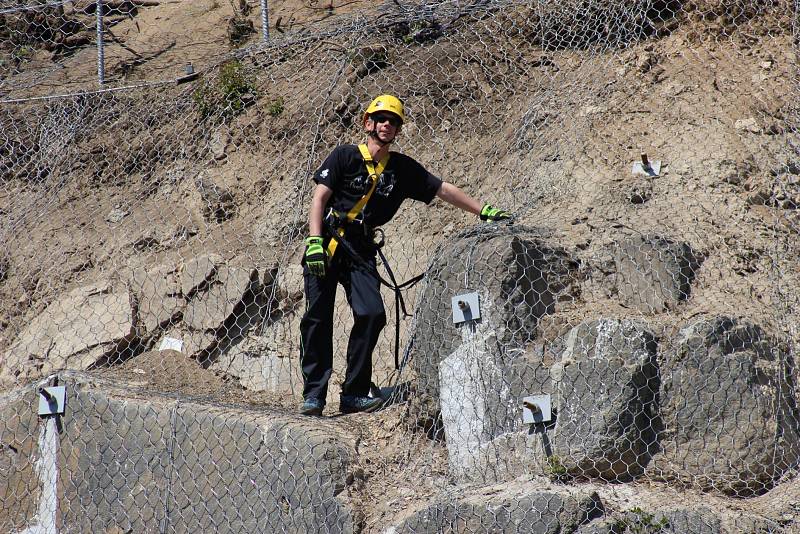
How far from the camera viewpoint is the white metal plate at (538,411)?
4941 millimetres

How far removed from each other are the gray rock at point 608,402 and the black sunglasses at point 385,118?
151 cm

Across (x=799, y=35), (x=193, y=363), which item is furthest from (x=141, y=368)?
(x=799, y=35)

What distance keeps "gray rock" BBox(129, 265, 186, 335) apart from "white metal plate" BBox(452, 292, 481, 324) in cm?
228

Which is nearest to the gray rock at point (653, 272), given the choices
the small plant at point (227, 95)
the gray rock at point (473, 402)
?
the gray rock at point (473, 402)

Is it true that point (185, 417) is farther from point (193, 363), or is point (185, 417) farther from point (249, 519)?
point (193, 363)

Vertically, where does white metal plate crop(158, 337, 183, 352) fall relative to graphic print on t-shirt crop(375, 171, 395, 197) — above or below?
below

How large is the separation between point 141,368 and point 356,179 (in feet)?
6.05

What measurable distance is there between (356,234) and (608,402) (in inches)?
62.1

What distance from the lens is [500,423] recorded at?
5105 mm

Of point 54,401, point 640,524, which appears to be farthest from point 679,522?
point 54,401

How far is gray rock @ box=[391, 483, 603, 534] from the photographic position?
14.9ft

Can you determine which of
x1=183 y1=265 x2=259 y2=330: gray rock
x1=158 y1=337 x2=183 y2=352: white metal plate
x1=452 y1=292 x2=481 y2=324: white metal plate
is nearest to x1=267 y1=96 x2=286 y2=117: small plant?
x1=183 y1=265 x2=259 y2=330: gray rock

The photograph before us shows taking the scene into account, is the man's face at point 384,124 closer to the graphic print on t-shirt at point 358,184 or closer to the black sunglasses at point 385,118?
the black sunglasses at point 385,118

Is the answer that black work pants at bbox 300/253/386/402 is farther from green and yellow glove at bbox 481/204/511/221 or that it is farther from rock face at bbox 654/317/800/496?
rock face at bbox 654/317/800/496
